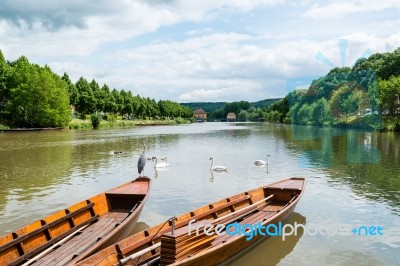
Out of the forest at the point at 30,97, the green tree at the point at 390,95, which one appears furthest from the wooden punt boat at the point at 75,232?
the forest at the point at 30,97

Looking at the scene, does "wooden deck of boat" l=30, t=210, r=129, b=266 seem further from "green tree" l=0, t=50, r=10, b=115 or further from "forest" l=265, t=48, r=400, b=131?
"green tree" l=0, t=50, r=10, b=115

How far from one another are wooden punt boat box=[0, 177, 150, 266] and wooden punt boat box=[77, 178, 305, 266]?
1.07 m

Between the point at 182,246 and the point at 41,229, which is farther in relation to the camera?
the point at 41,229

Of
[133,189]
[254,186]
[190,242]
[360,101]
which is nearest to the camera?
[190,242]

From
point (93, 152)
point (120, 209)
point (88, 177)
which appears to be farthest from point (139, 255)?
point (93, 152)

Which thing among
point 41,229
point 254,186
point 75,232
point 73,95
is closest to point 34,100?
point 73,95

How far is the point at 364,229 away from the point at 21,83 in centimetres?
8157

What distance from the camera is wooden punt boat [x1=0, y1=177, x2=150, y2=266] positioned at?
33.3ft

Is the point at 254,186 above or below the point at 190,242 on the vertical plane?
below

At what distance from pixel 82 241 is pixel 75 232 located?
662mm

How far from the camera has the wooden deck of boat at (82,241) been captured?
1019 cm

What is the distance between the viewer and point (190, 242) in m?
9.43

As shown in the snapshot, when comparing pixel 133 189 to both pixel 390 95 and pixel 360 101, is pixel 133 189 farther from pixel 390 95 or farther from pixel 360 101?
pixel 390 95

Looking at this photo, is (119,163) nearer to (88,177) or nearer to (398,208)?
(88,177)
